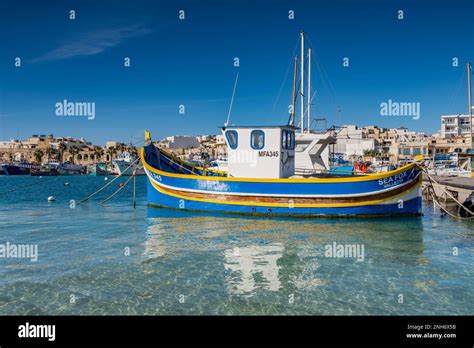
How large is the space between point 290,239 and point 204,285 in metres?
6.17

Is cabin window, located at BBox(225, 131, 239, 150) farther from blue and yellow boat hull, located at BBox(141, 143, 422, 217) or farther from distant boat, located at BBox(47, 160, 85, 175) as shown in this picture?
distant boat, located at BBox(47, 160, 85, 175)

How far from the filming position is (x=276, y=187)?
20.3 meters

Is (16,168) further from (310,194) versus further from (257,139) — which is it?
(310,194)

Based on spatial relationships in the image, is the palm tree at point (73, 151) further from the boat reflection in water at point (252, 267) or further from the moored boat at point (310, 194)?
the boat reflection in water at point (252, 267)

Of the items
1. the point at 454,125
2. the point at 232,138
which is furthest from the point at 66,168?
the point at 454,125

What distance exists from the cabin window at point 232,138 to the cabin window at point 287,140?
269 centimetres

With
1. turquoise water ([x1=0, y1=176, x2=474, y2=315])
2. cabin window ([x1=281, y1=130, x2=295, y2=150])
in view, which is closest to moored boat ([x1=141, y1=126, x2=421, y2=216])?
cabin window ([x1=281, y1=130, x2=295, y2=150])

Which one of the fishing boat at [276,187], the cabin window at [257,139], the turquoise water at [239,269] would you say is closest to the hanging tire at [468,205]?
the turquoise water at [239,269]

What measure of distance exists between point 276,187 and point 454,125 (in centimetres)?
10793

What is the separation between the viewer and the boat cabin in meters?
21.5
